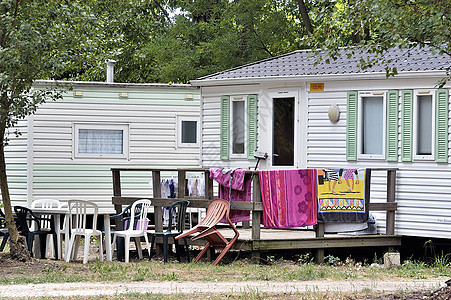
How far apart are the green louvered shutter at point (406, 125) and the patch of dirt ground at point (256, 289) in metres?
3.30

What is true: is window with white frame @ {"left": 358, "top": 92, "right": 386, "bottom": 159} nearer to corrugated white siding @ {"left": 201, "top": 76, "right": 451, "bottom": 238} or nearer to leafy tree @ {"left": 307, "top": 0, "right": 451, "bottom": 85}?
corrugated white siding @ {"left": 201, "top": 76, "right": 451, "bottom": 238}

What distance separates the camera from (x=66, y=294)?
25.1 ft

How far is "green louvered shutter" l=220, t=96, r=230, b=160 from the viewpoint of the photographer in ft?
45.4

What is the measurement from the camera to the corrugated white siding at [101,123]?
14875 millimetres

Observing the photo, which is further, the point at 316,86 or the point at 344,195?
the point at 316,86

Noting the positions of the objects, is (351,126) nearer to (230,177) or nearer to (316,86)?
(316,86)

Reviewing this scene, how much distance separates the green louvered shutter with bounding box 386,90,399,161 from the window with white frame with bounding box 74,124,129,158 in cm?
557

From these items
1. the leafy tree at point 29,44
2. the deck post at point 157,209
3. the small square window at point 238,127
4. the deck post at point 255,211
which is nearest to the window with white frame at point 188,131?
the small square window at point 238,127

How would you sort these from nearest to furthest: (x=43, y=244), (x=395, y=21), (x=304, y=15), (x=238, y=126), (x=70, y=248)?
(x=395, y=21) < (x=70, y=248) < (x=43, y=244) < (x=238, y=126) < (x=304, y=15)

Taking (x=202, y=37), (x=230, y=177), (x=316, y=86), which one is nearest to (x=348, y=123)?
(x=316, y=86)

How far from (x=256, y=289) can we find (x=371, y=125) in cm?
522

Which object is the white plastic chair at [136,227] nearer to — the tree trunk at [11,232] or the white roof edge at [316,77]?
the tree trunk at [11,232]

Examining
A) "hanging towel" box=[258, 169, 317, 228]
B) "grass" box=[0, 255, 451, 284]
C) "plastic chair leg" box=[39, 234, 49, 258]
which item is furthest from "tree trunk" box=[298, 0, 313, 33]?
"plastic chair leg" box=[39, 234, 49, 258]

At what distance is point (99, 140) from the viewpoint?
15.2 metres
